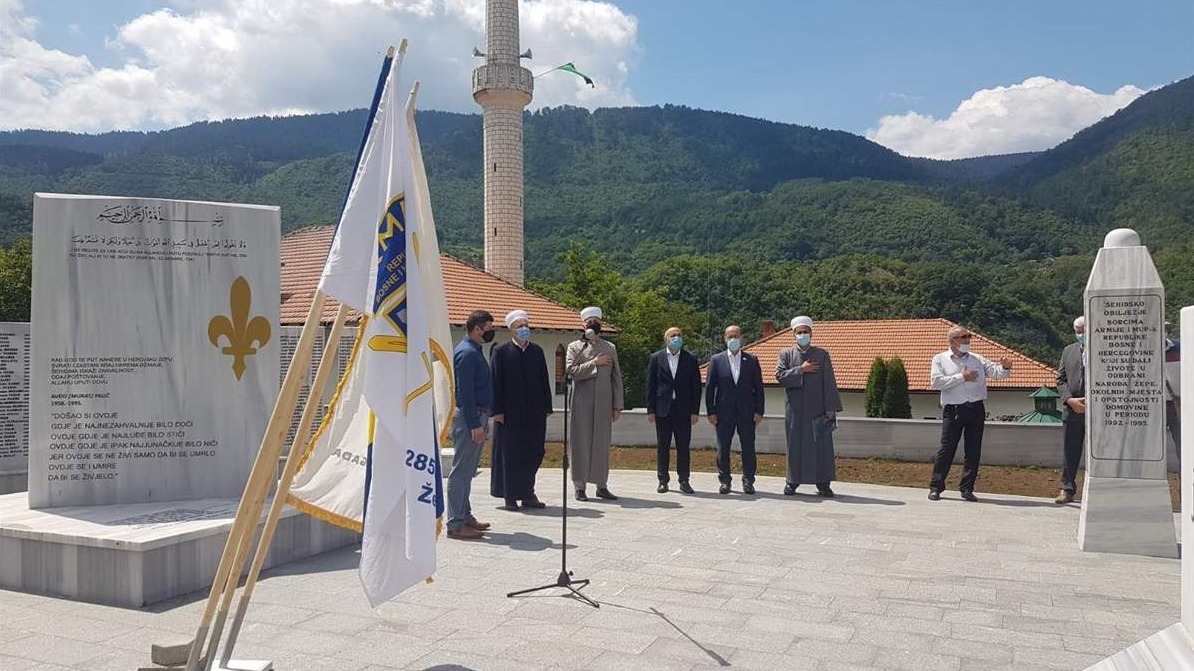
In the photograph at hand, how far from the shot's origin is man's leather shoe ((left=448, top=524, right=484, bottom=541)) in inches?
285

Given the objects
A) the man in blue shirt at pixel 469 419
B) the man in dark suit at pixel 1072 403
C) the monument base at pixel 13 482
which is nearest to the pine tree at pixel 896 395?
the man in dark suit at pixel 1072 403

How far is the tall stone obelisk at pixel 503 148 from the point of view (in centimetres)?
4200

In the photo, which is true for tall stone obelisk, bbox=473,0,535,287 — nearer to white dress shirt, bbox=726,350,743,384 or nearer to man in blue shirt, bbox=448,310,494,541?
white dress shirt, bbox=726,350,743,384

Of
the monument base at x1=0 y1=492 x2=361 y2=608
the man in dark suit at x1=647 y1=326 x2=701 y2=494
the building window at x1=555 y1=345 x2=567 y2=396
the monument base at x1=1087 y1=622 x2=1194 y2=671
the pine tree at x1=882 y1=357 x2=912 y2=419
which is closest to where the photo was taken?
the monument base at x1=1087 y1=622 x2=1194 y2=671

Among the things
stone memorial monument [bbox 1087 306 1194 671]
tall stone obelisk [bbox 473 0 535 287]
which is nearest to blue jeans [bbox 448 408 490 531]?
stone memorial monument [bbox 1087 306 1194 671]

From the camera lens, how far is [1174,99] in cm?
10306

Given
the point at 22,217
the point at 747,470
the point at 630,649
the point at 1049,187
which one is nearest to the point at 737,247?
the point at 1049,187

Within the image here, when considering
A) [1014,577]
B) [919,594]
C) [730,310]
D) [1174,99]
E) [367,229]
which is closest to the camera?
[367,229]

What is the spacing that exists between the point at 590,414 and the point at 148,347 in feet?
14.2

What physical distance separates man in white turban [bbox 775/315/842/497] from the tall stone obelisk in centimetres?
3275

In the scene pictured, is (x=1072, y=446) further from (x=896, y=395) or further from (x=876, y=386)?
(x=876, y=386)

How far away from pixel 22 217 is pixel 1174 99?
116 m

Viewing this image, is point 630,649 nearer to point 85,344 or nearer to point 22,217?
point 85,344

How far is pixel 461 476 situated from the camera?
24.1ft
